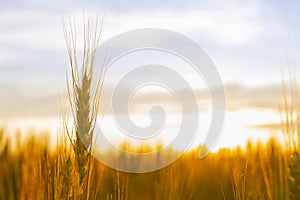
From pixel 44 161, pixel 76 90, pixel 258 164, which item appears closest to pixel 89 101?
pixel 76 90

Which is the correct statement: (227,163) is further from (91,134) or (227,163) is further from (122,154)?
(91,134)

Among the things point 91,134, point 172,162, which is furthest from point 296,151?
point 172,162

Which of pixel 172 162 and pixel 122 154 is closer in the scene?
pixel 172 162

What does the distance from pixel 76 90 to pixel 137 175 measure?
11.5ft

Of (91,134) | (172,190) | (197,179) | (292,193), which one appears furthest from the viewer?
(197,179)

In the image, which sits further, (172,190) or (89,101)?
(172,190)

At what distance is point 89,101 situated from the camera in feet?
9.65

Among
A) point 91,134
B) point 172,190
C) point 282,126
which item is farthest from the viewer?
point 172,190

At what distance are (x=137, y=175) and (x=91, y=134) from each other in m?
3.57

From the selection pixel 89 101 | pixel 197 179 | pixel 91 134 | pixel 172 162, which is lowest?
pixel 197 179

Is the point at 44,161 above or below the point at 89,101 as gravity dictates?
below

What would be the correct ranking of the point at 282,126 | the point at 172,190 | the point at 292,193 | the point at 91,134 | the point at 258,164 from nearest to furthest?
the point at 292,193 → the point at 91,134 → the point at 282,126 → the point at 172,190 → the point at 258,164

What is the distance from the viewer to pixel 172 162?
4227 mm

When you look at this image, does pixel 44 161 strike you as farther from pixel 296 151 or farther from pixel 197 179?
pixel 197 179
